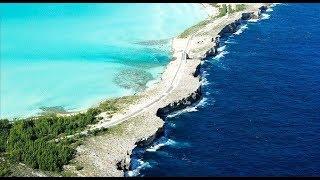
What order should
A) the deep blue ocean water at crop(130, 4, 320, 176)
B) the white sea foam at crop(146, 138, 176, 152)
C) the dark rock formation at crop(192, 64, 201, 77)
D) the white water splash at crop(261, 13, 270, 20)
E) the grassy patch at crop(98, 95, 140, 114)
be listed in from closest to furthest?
the deep blue ocean water at crop(130, 4, 320, 176)
the white sea foam at crop(146, 138, 176, 152)
the grassy patch at crop(98, 95, 140, 114)
the dark rock formation at crop(192, 64, 201, 77)
the white water splash at crop(261, 13, 270, 20)

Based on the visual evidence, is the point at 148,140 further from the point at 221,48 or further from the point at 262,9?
the point at 262,9

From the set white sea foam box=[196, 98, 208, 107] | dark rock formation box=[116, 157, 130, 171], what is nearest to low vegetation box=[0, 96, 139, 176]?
dark rock formation box=[116, 157, 130, 171]

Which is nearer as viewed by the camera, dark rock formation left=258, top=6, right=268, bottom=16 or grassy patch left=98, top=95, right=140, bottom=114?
grassy patch left=98, top=95, right=140, bottom=114

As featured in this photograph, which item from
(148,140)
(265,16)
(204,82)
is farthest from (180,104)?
(265,16)

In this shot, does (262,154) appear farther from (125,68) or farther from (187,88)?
(125,68)

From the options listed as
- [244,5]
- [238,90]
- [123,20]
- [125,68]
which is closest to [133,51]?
[125,68]

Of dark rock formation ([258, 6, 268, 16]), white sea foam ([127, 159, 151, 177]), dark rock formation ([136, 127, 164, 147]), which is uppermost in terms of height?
dark rock formation ([258, 6, 268, 16])

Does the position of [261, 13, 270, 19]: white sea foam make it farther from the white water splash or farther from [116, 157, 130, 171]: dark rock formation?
[116, 157, 130, 171]: dark rock formation
